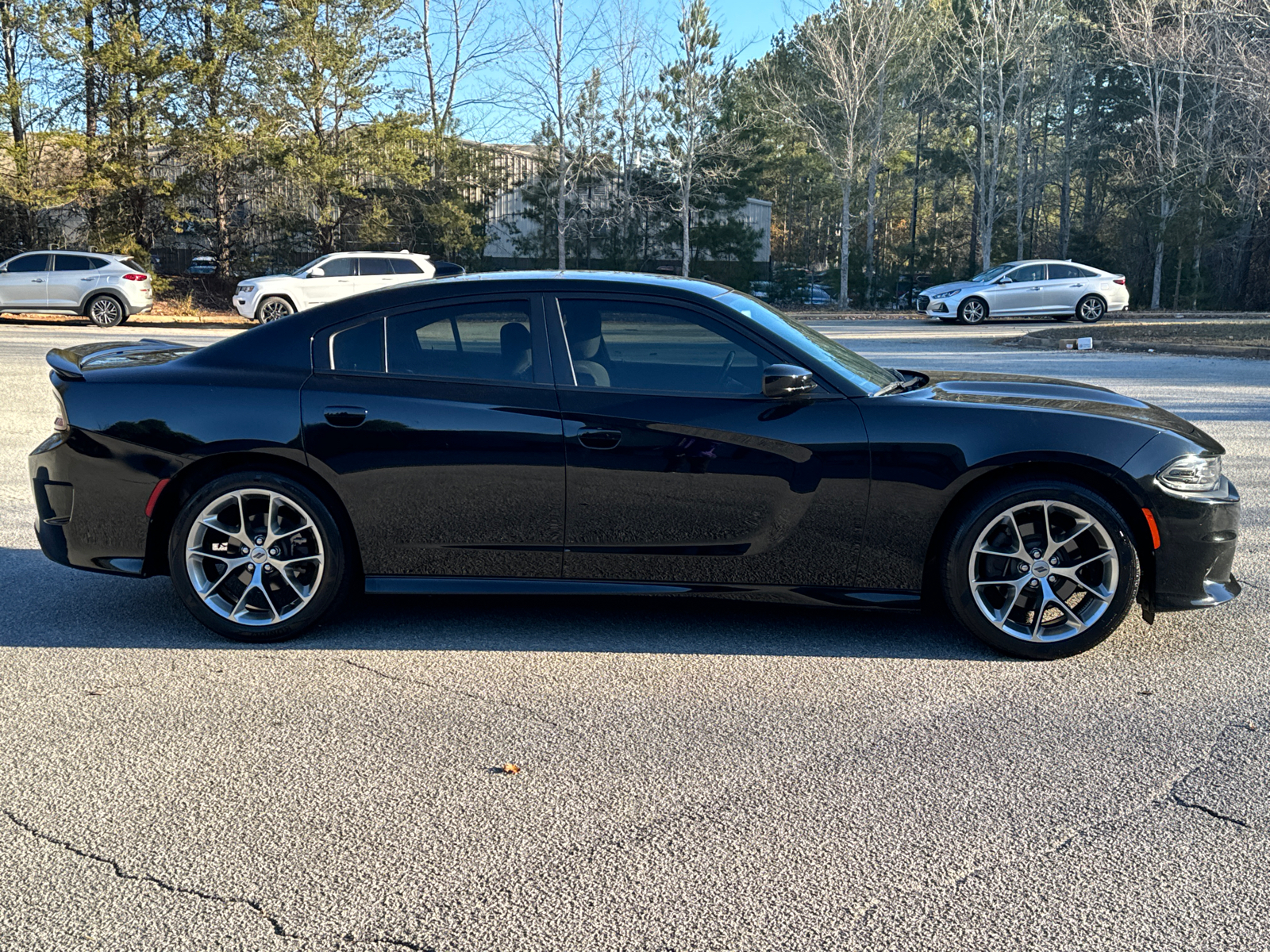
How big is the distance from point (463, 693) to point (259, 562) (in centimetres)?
116

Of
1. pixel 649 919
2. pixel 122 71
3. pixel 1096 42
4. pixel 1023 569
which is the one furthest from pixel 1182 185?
pixel 649 919

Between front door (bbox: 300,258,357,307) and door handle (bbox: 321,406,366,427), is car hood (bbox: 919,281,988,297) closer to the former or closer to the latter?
front door (bbox: 300,258,357,307)

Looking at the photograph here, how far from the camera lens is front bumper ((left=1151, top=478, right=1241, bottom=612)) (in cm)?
441

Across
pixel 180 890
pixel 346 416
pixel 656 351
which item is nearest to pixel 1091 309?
pixel 656 351

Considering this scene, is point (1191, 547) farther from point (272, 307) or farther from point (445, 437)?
point (272, 307)

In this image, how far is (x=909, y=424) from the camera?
4.46 meters

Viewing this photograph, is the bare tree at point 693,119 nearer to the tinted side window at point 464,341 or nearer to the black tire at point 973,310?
the black tire at point 973,310

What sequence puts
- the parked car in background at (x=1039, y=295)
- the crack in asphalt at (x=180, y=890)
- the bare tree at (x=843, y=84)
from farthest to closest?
the bare tree at (x=843, y=84) < the parked car in background at (x=1039, y=295) < the crack in asphalt at (x=180, y=890)

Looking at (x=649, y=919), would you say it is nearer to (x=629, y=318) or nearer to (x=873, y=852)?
(x=873, y=852)

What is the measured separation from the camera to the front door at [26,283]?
23797 mm

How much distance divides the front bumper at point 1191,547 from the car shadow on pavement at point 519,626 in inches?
29.7

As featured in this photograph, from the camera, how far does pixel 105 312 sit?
24109 millimetres

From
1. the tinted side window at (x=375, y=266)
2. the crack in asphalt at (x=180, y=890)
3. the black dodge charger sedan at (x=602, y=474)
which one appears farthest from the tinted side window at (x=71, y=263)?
the crack in asphalt at (x=180, y=890)

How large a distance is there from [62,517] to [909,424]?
3597mm
